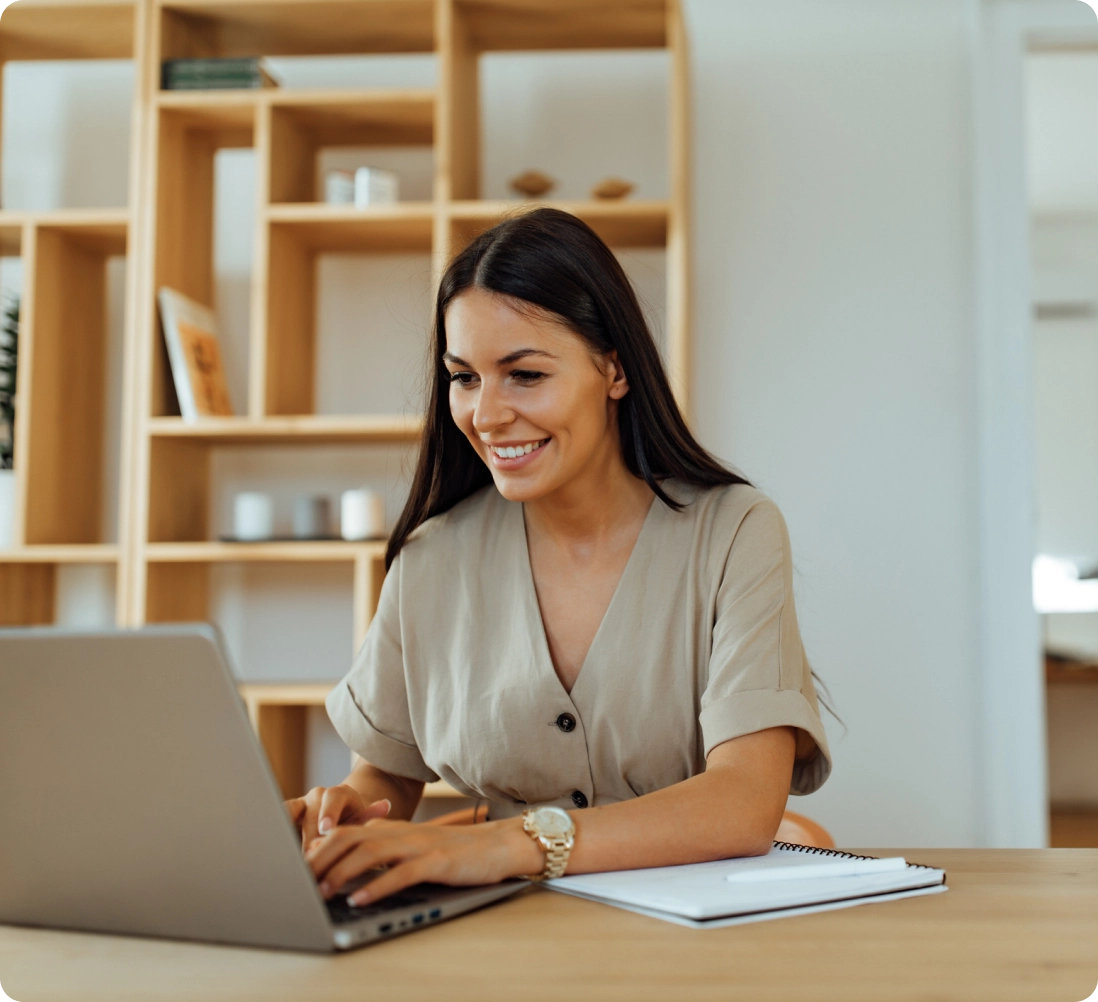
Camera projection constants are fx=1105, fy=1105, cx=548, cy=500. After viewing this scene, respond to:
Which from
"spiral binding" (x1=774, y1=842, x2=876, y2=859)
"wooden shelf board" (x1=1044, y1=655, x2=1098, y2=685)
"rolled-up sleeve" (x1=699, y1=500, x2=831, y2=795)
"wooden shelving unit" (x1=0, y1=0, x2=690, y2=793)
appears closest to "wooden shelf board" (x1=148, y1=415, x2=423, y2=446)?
"wooden shelving unit" (x1=0, y1=0, x2=690, y2=793)

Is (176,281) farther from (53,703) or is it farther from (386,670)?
(53,703)

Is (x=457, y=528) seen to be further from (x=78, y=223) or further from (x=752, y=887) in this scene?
(x=78, y=223)

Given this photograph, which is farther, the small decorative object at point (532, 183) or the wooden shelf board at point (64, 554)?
the small decorative object at point (532, 183)

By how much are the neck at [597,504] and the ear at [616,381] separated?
0.29 feet

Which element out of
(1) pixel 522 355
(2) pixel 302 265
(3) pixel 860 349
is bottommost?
(1) pixel 522 355

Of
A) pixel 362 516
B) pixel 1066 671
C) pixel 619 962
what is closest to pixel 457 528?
pixel 619 962

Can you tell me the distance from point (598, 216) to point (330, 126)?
71 cm

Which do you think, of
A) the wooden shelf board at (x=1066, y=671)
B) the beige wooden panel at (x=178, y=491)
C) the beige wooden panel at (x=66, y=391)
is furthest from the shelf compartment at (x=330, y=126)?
the wooden shelf board at (x=1066, y=671)

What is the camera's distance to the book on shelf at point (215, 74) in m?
2.52

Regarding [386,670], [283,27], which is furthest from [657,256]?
[386,670]

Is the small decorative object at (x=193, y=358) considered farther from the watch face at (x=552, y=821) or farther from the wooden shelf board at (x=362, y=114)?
the watch face at (x=552, y=821)

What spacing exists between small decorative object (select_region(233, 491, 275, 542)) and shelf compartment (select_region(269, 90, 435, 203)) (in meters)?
0.69

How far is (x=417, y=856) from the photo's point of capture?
86 cm

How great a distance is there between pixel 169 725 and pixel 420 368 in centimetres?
210
